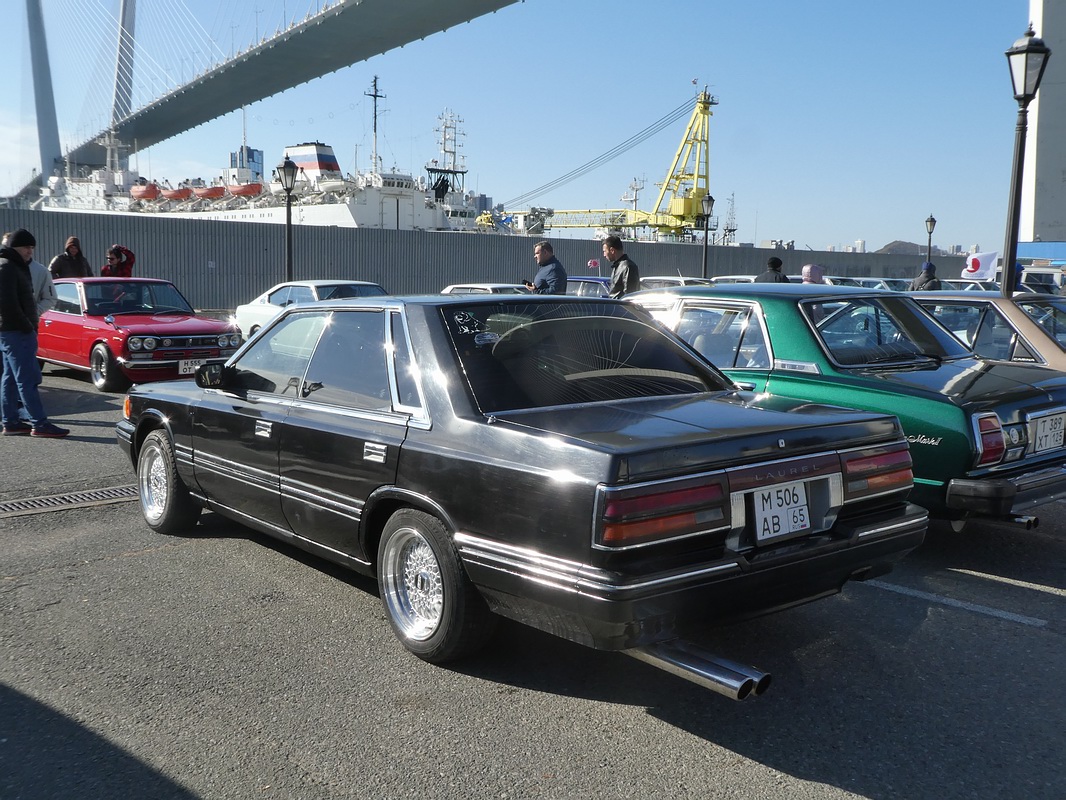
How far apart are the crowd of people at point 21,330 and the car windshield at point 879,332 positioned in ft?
21.9

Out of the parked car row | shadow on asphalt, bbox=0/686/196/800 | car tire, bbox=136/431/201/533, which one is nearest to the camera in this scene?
shadow on asphalt, bbox=0/686/196/800

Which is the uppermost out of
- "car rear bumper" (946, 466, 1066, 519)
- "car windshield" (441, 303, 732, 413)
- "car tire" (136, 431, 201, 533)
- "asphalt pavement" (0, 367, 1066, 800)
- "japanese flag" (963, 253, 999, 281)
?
"japanese flag" (963, 253, 999, 281)

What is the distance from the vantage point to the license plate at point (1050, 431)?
4.75 m

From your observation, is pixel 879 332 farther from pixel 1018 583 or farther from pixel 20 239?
pixel 20 239

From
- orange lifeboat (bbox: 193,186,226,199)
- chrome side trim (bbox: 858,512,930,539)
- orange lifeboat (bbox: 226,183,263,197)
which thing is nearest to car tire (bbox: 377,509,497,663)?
chrome side trim (bbox: 858,512,930,539)

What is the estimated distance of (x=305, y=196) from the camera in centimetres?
4309

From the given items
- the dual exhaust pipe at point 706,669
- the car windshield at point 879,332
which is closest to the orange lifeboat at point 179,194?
the car windshield at point 879,332

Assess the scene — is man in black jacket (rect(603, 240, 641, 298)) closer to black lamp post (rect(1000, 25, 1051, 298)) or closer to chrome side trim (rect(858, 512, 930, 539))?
black lamp post (rect(1000, 25, 1051, 298))

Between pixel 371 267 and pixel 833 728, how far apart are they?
27.9m

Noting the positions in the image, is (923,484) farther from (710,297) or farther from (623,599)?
(623,599)

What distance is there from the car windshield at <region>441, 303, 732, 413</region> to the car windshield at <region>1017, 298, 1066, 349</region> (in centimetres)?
468

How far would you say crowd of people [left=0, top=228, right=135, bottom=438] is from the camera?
7758 millimetres

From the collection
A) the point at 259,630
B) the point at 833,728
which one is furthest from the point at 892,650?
the point at 259,630

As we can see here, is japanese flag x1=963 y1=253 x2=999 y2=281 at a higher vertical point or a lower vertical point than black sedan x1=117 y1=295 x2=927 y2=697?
higher
